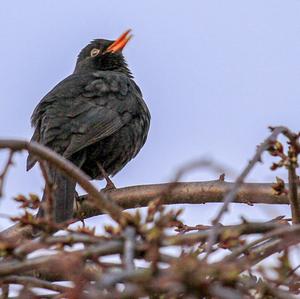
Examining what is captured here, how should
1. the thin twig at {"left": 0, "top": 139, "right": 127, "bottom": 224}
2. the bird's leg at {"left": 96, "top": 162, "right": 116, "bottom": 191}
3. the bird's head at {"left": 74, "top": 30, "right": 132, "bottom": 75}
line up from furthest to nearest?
the bird's head at {"left": 74, "top": 30, "right": 132, "bottom": 75} < the bird's leg at {"left": 96, "top": 162, "right": 116, "bottom": 191} < the thin twig at {"left": 0, "top": 139, "right": 127, "bottom": 224}

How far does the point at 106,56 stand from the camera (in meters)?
9.54

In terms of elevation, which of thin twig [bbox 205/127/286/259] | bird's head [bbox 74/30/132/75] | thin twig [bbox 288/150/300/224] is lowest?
thin twig [bbox 205/127/286/259]

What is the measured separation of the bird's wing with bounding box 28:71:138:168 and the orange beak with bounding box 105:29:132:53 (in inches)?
38.0

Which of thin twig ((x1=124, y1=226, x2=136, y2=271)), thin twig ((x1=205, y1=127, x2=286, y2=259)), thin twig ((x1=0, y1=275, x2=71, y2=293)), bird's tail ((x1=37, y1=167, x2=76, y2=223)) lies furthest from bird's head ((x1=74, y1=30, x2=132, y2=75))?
thin twig ((x1=124, y1=226, x2=136, y2=271))

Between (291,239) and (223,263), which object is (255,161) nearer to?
(291,239)

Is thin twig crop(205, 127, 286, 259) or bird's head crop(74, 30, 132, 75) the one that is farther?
bird's head crop(74, 30, 132, 75)

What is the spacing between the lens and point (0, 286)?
3.08 metres

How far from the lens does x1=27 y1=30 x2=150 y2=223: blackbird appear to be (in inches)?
Answer: 283

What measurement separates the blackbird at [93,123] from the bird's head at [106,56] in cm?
67

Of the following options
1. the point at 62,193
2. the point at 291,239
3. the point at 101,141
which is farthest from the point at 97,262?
the point at 101,141

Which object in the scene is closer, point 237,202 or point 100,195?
point 100,195

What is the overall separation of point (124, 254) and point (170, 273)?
335mm

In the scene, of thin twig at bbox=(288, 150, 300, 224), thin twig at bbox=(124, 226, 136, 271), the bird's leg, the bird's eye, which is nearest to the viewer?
thin twig at bbox=(124, 226, 136, 271)

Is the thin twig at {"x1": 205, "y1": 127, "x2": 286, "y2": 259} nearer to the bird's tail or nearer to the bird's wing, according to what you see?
the bird's tail
